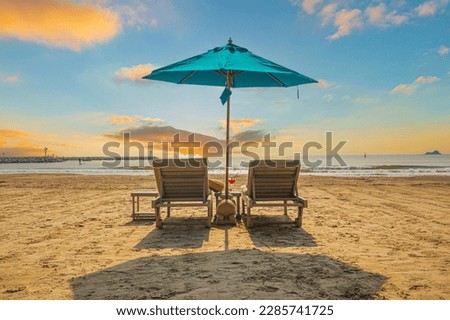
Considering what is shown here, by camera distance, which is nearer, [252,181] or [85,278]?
[85,278]

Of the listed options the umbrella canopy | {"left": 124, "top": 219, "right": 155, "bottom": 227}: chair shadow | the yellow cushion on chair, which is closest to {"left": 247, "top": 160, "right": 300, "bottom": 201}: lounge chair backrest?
the yellow cushion on chair

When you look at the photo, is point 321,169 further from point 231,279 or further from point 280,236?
point 231,279

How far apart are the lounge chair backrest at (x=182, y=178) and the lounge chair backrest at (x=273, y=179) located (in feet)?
3.13

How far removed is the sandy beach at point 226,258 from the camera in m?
3.33

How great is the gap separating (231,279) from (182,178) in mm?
3056

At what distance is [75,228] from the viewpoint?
6395 millimetres

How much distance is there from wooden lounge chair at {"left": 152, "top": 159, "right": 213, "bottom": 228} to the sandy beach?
550mm

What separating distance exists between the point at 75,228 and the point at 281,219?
4391mm

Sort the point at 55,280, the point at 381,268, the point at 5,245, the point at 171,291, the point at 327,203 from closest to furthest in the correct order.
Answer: the point at 171,291
the point at 55,280
the point at 381,268
the point at 5,245
the point at 327,203

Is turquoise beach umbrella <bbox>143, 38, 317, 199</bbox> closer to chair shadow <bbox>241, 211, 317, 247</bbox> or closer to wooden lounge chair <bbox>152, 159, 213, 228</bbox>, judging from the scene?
wooden lounge chair <bbox>152, 159, 213, 228</bbox>

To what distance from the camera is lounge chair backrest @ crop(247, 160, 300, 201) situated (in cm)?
626
